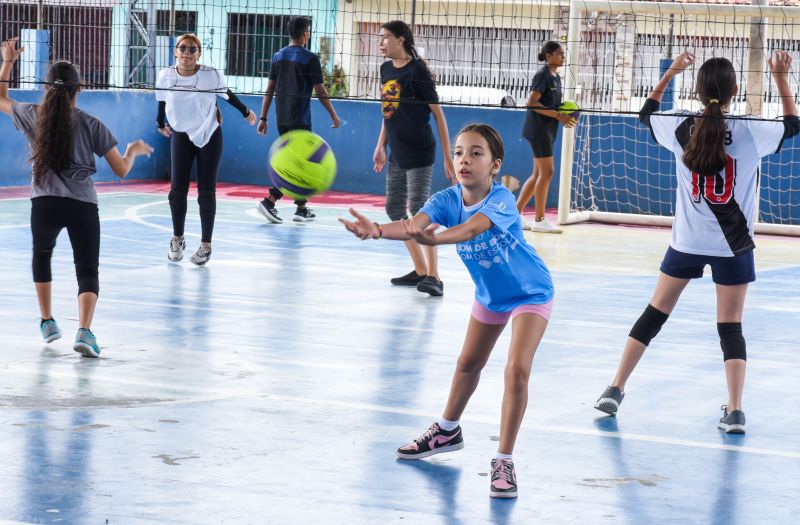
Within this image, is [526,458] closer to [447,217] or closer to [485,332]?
[485,332]

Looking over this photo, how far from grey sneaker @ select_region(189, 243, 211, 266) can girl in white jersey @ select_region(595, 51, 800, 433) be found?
5.30 m

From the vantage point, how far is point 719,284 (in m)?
6.11

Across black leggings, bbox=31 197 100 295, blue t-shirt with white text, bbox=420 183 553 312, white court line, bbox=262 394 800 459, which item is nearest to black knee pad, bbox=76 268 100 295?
black leggings, bbox=31 197 100 295

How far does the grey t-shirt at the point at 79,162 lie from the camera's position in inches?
281

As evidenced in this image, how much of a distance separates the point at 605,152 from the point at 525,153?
1.19 m

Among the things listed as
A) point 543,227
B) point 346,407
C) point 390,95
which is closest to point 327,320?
point 390,95

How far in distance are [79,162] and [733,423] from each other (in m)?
3.63

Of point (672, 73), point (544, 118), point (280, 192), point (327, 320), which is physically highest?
point (672, 73)

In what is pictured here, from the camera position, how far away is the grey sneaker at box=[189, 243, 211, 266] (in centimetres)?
1074

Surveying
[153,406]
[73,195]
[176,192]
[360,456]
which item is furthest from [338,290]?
[360,456]

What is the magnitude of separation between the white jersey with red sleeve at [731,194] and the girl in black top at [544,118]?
725 cm

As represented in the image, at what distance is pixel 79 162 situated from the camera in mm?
7160

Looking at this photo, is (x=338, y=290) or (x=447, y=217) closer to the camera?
(x=447, y=217)

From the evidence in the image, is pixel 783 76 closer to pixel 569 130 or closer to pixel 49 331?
pixel 49 331
